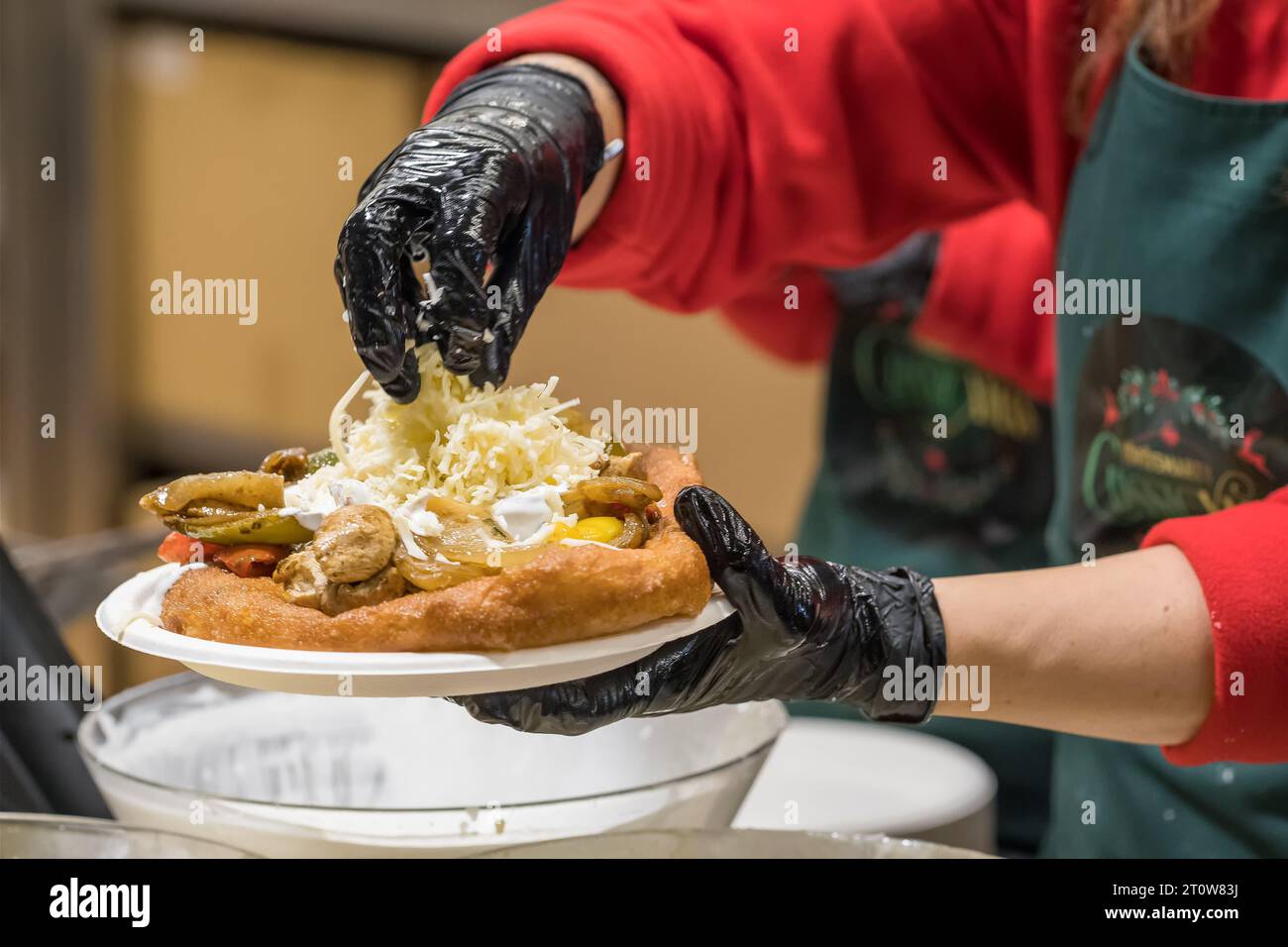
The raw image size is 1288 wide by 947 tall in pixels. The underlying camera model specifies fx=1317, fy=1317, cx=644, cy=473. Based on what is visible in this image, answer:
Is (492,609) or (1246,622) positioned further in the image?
(1246,622)

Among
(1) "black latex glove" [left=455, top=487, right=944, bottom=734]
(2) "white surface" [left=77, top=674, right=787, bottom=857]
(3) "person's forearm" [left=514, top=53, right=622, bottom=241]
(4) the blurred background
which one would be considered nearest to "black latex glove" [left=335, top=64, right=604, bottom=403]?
(3) "person's forearm" [left=514, top=53, right=622, bottom=241]

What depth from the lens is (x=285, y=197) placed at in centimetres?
300

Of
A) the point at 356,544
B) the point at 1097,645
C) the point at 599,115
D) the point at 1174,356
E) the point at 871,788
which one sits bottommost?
the point at 871,788

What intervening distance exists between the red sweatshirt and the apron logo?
12 cm

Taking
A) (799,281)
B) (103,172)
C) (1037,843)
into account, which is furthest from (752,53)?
(103,172)

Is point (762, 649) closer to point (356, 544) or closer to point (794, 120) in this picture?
point (356, 544)

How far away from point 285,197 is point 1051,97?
6.84 ft

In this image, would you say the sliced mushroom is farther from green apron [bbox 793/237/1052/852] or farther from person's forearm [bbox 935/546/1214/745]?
green apron [bbox 793/237/1052/852]

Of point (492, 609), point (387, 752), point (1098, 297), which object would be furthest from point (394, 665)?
point (1098, 297)

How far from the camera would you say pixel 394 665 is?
74 cm

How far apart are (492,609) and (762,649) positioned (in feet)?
0.70

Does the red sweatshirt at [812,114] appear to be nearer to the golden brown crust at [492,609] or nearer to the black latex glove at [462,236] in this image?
the black latex glove at [462,236]

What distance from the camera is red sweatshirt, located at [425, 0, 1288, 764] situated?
123 cm

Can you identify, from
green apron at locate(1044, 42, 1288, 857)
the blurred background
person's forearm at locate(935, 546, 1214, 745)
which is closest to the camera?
person's forearm at locate(935, 546, 1214, 745)
